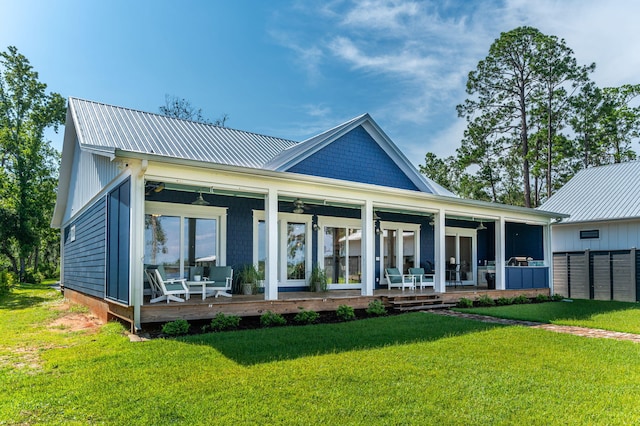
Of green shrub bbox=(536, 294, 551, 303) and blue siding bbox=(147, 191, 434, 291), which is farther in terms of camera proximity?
green shrub bbox=(536, 294, 551, 303)

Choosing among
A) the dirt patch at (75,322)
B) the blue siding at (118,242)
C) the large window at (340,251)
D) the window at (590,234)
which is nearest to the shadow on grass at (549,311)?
the large window at (340,251)

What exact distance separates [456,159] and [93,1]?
2344 cm

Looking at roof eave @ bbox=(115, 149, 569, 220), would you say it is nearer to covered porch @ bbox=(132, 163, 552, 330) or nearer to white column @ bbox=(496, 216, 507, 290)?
covered porch @ bbox=(132, 163, 552, 330)

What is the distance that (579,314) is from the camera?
10.8 meters

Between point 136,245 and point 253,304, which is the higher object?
point 136,245

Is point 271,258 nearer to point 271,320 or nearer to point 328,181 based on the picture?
point 271,320

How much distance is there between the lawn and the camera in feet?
13.0

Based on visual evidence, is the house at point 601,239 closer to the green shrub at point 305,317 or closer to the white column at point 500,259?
the white column at point 500,259

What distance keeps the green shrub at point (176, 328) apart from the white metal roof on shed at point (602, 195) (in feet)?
49.1

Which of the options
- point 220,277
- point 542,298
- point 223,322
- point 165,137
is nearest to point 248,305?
point 223,322

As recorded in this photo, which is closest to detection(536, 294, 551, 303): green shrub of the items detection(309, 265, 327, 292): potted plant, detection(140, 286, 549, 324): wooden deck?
detection(140, 286, 549, 324): wooden deck

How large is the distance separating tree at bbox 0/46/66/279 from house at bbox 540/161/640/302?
87.7 ft

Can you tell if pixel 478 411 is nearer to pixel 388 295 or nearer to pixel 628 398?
pixel 628 398

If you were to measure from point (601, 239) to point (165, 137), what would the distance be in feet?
50.6
